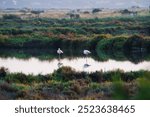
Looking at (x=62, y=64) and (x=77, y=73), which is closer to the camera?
(x=77, y=73)

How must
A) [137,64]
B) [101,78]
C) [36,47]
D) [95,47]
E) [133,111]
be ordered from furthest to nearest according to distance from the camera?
[36,47] → [95,47] → [137,64] → [101,78] → [133,111]

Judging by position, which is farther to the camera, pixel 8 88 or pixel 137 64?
pixel 137 64

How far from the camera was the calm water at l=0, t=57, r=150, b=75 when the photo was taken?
27297mm

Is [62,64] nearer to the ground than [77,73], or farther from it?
nearer to the ground

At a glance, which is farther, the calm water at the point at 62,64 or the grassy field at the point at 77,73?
the calm water at the point at 62,64

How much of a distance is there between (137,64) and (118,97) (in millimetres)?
24388

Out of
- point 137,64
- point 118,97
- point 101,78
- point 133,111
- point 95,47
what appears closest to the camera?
point 118,97

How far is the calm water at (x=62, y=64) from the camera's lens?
1075 inches

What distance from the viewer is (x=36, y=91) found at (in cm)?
1466

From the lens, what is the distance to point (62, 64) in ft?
93.1

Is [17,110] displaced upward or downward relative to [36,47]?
upward

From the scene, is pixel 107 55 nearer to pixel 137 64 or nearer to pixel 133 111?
pixel 137 64

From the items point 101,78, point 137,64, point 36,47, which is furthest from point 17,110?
point 36,47

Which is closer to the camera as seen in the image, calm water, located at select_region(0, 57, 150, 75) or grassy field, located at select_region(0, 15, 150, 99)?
grassy field, located at select_region(0, 15, 150, 99)
